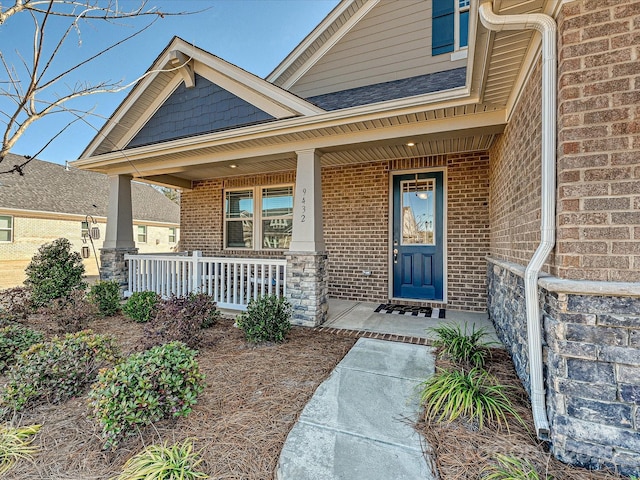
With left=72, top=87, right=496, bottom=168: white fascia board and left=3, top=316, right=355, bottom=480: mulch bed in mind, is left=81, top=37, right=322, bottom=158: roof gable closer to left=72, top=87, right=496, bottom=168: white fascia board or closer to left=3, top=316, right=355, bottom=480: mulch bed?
left=72, top=87, right=496, bottom=168: white fascia board

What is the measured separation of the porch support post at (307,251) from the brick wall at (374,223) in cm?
155

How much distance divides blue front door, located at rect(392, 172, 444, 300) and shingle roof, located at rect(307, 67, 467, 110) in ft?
5.19

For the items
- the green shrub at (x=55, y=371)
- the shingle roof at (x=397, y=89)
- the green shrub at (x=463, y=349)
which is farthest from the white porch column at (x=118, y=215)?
the green shrub at (x=463, y=349)

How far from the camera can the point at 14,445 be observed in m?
1.97

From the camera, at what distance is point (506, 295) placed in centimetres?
332

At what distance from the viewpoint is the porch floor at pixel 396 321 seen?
407 centimetres

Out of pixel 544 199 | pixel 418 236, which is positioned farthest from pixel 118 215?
pixel 544 199

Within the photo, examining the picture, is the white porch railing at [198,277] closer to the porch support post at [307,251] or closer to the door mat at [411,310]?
the porch support post at [307,251]

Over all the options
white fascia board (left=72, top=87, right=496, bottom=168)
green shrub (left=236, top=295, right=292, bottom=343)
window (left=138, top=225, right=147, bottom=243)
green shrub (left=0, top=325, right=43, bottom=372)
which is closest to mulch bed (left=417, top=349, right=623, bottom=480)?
green shrub (left=236, top=295, right=292, bottom=343)

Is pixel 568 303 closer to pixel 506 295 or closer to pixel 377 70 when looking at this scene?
pixel 506 295

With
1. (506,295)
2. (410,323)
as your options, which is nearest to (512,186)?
(506,295)

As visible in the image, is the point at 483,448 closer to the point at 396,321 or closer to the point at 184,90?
the point at 396,321

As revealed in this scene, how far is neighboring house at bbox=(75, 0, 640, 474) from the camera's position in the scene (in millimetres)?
1737

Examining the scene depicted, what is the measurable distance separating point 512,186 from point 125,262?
6.96 meters
